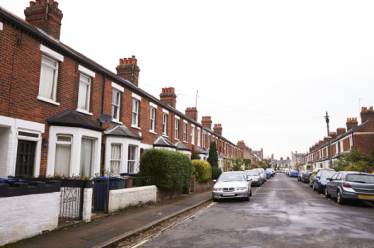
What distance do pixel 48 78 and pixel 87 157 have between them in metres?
3.75

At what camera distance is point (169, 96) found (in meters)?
26.2

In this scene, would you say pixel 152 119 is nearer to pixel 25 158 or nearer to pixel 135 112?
pixel 135 112

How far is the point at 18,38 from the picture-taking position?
989 cm

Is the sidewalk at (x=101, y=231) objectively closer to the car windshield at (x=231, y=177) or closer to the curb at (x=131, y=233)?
the curb at (x=131, y=233)

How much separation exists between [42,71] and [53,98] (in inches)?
45.4

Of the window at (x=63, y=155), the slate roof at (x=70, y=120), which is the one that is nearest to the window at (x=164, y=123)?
the slate roof at (x=70, y=120)

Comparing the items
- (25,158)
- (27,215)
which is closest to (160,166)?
(25,158)

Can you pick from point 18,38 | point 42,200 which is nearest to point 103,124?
point 18,38

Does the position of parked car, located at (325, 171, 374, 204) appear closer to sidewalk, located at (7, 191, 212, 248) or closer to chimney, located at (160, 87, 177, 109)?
sidewalk, located at (7, 191, 212, 248)

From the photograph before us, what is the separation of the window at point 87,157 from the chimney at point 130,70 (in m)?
8.02

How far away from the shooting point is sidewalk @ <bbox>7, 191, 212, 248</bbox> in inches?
241

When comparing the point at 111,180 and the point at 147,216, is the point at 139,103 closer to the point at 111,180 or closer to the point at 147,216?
the point at 111,180

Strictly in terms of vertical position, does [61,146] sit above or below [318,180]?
above

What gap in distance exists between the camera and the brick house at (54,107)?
9.50 meters
